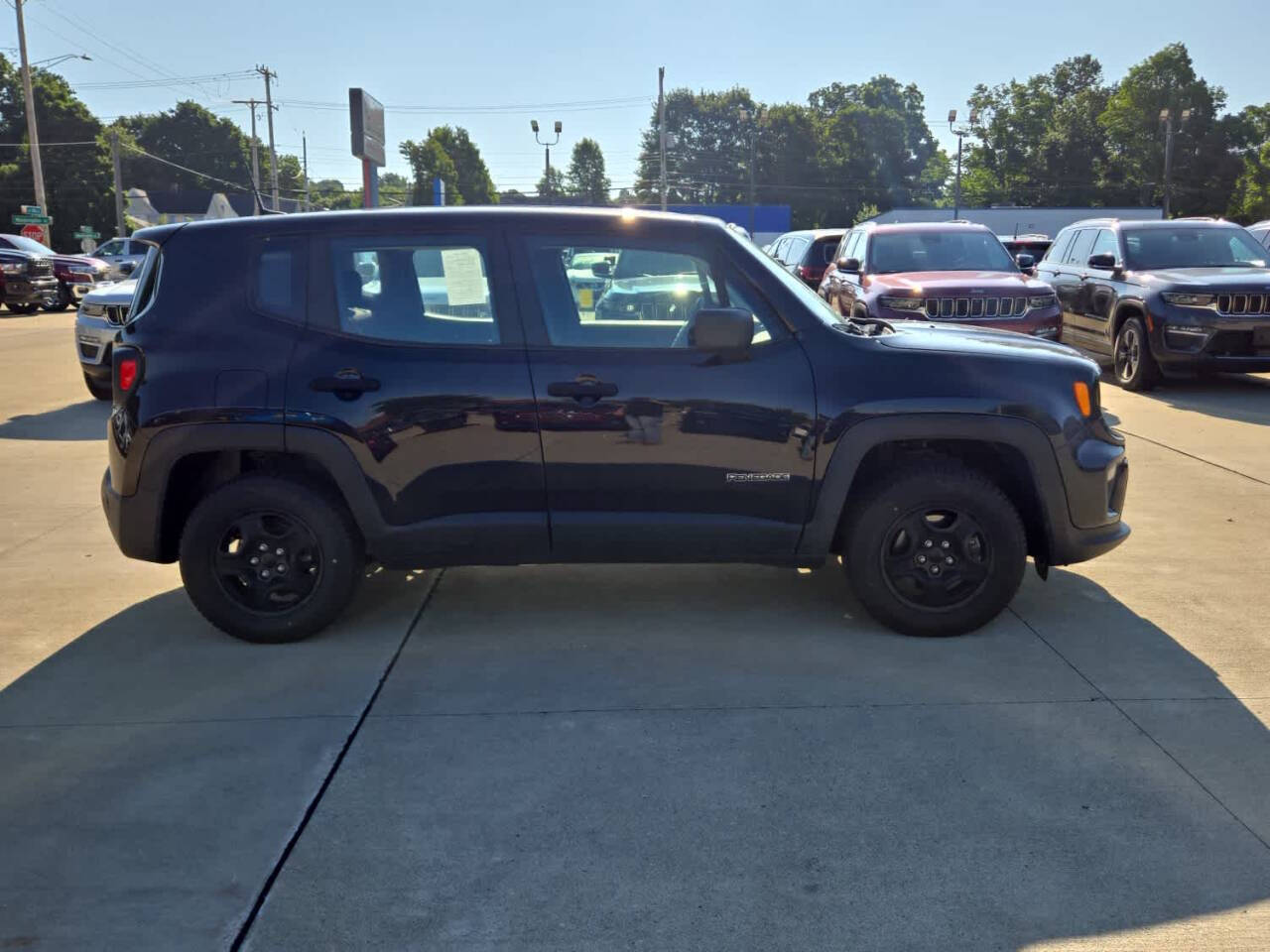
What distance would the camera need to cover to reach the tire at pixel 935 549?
4852mm

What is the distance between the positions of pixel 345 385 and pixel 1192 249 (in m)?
11.0

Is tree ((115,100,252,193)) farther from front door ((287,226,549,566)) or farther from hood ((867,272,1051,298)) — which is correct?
front door ((287,226,549,566))

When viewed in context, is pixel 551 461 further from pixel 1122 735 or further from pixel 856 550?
pixel 1122 735

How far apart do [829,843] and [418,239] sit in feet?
9.62

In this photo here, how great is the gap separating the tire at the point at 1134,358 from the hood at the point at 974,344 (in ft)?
24.4

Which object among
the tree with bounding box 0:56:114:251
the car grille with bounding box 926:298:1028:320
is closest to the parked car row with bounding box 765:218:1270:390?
the car grille with bounding box 926:298:1028:320

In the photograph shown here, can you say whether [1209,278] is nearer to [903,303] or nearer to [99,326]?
[903,303]

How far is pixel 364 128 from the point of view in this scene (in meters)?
16.6

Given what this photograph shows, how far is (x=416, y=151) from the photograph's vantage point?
96.2 m

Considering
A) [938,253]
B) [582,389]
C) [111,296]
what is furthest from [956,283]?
[111,296]

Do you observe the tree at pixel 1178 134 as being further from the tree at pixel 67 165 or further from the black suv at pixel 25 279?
the black suv at pixel 25 279

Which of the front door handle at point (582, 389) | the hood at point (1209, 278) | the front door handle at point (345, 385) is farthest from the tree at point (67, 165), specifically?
the front door handle at point (582, 389)

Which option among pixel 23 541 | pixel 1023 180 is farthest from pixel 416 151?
pixel 23 541

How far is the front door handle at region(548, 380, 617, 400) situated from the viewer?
15.6 feet
